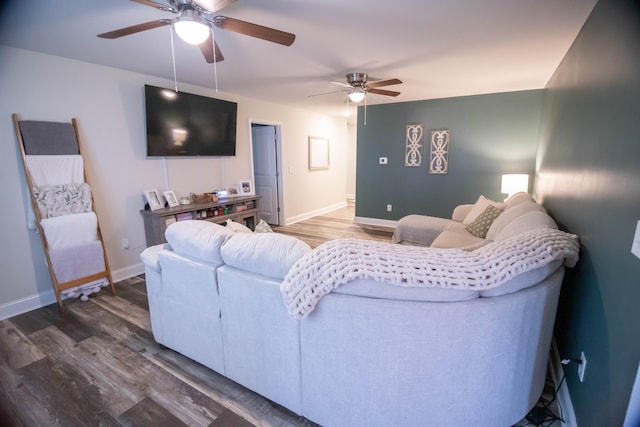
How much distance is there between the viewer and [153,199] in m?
3.43

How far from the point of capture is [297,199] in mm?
6016

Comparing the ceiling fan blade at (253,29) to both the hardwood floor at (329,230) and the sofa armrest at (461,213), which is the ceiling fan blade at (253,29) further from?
the sofa armrest at (461,213)

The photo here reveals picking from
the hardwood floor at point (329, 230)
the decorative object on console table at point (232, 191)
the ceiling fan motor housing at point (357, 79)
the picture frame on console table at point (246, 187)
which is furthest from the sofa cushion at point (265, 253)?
the picture frame on console table at point (246, 187)

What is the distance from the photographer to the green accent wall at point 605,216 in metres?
1.03

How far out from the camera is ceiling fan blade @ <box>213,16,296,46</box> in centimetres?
172

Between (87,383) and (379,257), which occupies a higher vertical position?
(379,257)

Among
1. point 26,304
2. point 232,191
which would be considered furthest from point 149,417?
point 232,191

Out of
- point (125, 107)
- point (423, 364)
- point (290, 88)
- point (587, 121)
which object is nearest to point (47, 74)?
point (125, 107)

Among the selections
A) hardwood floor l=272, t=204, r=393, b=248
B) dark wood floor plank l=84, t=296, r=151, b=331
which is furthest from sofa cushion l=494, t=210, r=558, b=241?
dark wood floor plank l=84, t=296, r=151, b=331

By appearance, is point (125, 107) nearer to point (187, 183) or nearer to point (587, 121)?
point (187, 183)

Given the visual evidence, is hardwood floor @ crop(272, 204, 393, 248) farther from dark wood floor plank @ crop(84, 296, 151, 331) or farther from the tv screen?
dark wood floor plank @ crop(84, 296, 151, 331)

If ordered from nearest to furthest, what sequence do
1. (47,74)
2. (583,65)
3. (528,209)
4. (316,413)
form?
(316,413)
(583,65)
(528,209)
(47,74)

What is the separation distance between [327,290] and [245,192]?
3.80 m

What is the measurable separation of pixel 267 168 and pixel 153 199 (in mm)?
2510
